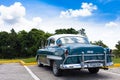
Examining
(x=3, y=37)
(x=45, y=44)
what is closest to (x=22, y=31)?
(x=3, y=37)

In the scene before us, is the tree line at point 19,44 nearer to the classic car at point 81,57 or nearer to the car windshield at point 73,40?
the car windshield at point 73,40

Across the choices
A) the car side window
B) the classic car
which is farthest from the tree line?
the classic car

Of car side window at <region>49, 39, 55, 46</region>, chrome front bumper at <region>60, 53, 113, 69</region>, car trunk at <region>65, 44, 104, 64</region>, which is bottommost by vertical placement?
chrome front bumper at <region>60, 53, 113, 69</region>

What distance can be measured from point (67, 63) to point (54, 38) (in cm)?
339

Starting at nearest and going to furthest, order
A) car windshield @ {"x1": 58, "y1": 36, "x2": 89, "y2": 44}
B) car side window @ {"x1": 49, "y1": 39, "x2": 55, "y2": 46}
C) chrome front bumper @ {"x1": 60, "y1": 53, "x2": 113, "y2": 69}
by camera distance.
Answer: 1. chrome front bumper @ {"x1": 60, "y1": 53, "x2": 113, "y2": 69}
2. car windshield @ {"x1": 58, "y1": 36, "x2": 89, "y2": 44}
3. car side window @ {"x1": 49, "y1": 39, "x2": 55, "y2": 46}

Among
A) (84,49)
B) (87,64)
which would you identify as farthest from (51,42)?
(87,64)

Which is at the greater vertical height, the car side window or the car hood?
the car side window

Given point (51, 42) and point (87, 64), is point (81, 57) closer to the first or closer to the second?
point (87, 64)

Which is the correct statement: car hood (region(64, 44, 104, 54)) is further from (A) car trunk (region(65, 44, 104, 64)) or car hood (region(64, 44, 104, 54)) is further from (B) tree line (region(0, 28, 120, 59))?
(B) tree line (region(0, 28, 120, 59))

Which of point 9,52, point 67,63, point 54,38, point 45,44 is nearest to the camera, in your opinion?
point 67,63

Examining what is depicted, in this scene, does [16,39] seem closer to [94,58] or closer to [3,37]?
[3,37]

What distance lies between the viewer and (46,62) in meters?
14.0

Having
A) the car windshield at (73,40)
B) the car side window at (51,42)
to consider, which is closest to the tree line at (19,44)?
the car side window at (51,42)

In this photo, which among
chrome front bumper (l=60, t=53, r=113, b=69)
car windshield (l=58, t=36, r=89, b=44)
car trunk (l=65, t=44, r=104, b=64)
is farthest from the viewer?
car windshield (l=58, t=36, r=89, b=44)
